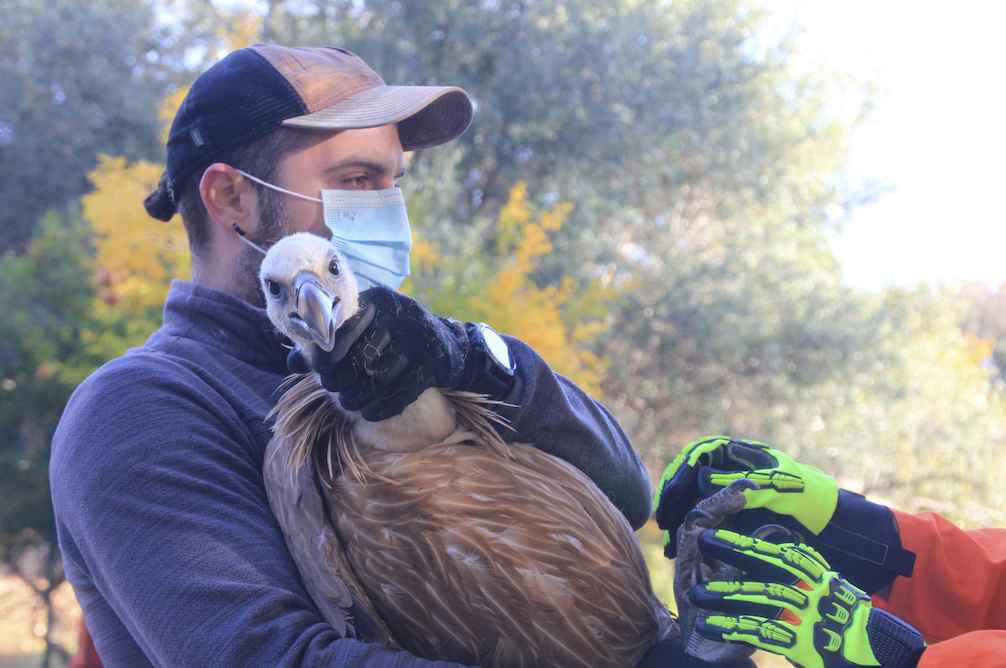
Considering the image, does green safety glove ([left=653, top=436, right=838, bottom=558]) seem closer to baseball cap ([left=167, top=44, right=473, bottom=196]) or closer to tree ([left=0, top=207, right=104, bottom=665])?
baseball cap ([left=167, top=44, right=473, bottom=196])

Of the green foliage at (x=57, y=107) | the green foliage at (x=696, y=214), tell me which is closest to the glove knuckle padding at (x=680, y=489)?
the green foliage at (x=696, y=214)

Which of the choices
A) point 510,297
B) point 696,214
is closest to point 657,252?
point 696,214

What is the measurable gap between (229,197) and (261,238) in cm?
16

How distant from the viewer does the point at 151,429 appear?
4.59 feet

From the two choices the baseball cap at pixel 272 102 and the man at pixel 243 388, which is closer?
the man at pixel 243 388

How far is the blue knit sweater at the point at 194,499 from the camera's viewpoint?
1.22m

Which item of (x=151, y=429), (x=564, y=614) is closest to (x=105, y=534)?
(x=151, y=429)

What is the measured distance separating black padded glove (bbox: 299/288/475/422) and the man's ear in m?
0.67

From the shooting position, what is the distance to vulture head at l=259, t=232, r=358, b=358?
4.33 ft

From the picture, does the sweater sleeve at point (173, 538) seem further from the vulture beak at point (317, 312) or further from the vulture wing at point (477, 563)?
the vulture beak at point (317, 312)

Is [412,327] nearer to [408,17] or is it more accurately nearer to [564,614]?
[564,614]

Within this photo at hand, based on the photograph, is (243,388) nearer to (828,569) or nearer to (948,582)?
(828,569)

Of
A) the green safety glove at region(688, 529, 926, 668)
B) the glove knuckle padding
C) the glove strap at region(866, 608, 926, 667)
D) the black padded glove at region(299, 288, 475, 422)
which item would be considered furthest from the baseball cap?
the glove strap at region(866, 608, 926, 667)

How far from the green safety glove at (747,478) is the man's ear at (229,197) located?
4.58 feet
